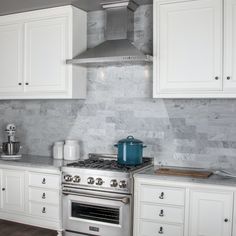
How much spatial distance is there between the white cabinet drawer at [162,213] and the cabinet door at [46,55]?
1.48 metres

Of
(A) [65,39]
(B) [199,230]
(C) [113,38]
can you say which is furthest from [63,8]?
(B) [199,230]

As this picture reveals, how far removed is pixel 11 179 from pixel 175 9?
2334 mm

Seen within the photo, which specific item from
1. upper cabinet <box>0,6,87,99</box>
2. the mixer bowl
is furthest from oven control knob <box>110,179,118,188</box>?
the mixer bowl

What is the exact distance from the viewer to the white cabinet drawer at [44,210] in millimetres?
3723

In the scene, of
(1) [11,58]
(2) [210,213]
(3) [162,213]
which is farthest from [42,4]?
(2) [210,213]

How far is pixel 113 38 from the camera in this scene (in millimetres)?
3816

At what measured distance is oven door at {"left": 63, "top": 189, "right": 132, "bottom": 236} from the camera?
333 centimetres

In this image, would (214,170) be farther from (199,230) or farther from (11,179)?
(11,179)

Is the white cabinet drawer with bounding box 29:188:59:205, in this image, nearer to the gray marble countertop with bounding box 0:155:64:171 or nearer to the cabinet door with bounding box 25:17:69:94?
the gray marble countertop with bounding box 0:155:64:171

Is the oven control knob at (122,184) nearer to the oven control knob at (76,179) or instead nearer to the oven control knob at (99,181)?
the oven control knob at (99,181)

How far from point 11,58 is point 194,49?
205cm

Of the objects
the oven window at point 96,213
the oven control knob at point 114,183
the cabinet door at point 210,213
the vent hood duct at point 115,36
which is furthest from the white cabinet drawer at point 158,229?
the vent hood duct at point 115,36

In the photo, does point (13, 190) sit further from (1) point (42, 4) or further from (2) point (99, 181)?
(1) point (42, 4)

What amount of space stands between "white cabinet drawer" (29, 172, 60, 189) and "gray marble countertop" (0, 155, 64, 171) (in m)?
0.08
